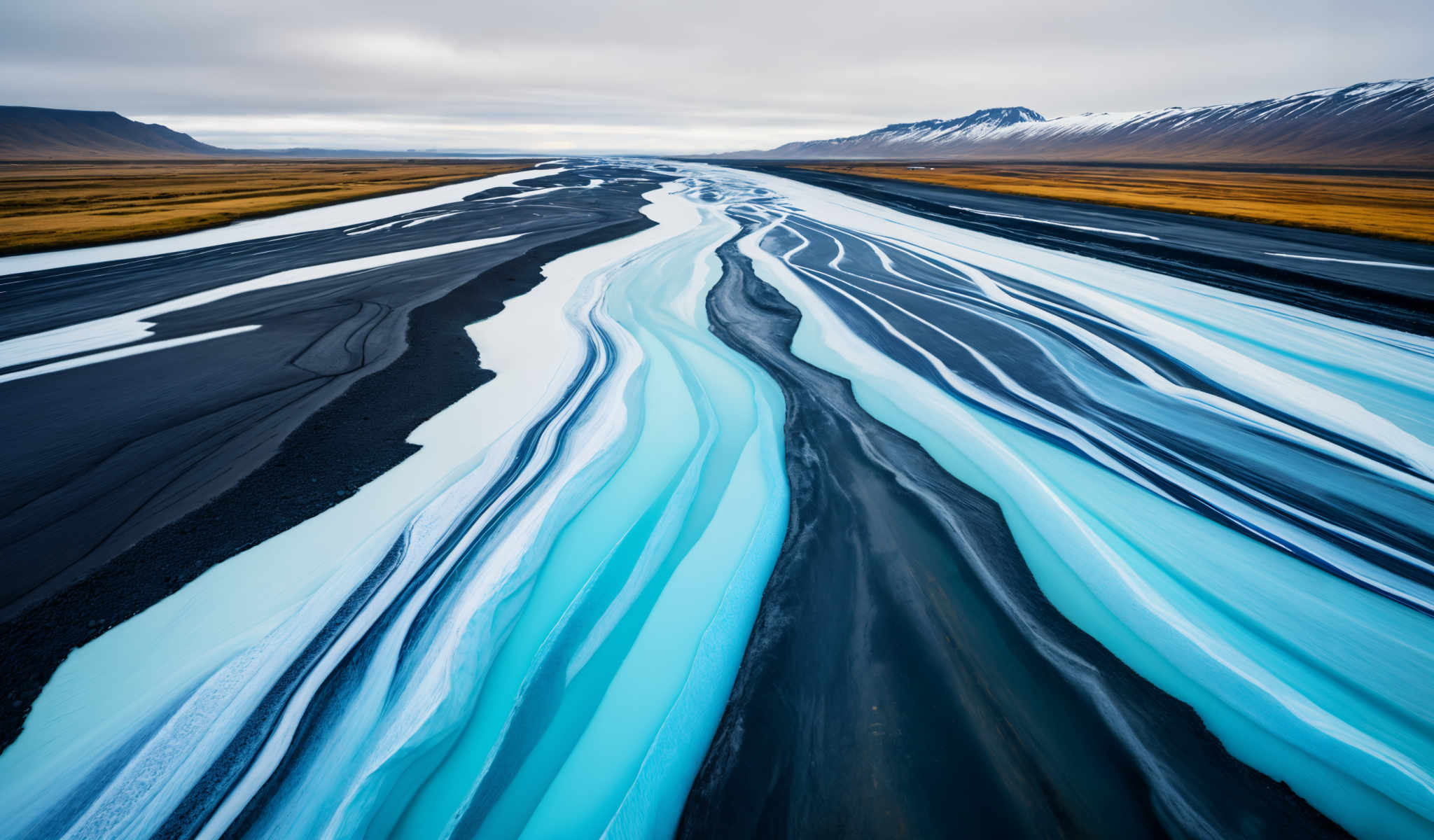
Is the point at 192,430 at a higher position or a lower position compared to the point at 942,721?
higher

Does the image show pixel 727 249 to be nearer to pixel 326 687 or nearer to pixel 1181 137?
pixel 326 687

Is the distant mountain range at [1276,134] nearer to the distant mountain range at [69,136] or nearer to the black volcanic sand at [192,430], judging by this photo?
the black volcanic sand at [192,430]

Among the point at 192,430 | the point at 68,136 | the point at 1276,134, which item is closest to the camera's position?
the point at 192,430

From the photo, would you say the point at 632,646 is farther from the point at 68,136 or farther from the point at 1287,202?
the point at 68,136

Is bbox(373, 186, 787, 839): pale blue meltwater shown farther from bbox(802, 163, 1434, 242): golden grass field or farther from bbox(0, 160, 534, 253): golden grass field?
bbox(802, 163, 1434, 242): golden grass field

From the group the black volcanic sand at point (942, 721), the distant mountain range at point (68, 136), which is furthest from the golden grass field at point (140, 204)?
the distant mountain range at point (68, 136)

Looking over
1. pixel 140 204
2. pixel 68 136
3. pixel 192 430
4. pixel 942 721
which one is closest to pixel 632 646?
pixel 942 721
